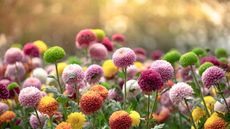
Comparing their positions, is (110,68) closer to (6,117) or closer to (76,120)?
(6,117)

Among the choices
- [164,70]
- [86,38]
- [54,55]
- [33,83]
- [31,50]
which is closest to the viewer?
[164,70]

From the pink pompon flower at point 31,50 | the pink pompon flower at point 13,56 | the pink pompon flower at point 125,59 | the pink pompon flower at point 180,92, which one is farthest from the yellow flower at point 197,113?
the pink pompon flower at point 31,50

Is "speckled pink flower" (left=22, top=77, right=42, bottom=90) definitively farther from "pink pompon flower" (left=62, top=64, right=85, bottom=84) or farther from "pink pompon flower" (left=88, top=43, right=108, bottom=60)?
"pink pompon flower" (left=62, top=64, right=85, bottom=84)

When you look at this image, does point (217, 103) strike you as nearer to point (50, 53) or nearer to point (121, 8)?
point (50, 53)

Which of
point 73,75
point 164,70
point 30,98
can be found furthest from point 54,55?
point 164,70

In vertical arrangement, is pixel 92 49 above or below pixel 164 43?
above

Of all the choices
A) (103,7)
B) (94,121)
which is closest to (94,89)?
(94,121)
